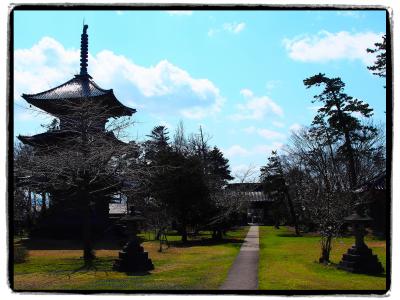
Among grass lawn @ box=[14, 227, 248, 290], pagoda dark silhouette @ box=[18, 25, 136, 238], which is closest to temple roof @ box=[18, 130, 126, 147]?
pagoda dark silhouette @ box=[18, 25, 136, 238]

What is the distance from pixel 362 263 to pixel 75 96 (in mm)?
16504

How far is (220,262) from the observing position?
1417 centimetres

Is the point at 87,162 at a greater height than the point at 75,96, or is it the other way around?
the point at 75,96

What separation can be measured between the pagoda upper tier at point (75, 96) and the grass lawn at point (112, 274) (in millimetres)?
8883

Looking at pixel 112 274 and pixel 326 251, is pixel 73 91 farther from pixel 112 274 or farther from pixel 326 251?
pixel 326 251

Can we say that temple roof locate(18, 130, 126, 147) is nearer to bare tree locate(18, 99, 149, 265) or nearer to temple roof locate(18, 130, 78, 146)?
temple roof locate(18, 130, 78, 146)

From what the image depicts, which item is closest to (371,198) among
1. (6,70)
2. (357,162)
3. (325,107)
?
(357,162)

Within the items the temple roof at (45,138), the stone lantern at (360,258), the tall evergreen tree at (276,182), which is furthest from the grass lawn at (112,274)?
the tall evergreen tree at (276,182)

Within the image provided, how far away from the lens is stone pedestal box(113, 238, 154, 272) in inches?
488

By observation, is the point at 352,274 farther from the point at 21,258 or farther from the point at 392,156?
the point at 21,258

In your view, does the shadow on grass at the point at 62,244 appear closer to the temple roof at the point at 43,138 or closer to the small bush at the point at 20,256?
Result: the small bush at the point at 20,256

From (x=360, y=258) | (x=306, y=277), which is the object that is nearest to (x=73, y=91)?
(x=306, y=277)

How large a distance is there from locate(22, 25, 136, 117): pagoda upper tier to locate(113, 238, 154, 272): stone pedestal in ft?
35.8

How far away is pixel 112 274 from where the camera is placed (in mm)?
11719
